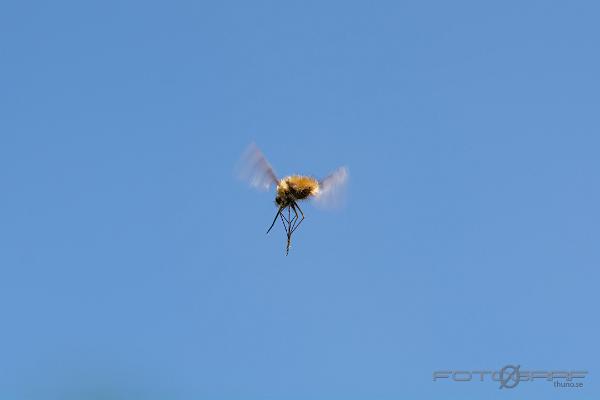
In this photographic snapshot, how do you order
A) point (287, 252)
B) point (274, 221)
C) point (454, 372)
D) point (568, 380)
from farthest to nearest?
point (568, 380) → point (454, 372) → point (274, 221) → point (287, 252)

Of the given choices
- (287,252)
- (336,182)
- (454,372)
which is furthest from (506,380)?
(287,252)

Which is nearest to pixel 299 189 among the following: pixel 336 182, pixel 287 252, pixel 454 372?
pixel 336 182

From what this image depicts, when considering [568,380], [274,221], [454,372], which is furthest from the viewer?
[568,380]

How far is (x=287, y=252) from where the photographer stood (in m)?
16.5

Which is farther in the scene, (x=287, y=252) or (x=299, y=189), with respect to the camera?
(x=299, y=189)

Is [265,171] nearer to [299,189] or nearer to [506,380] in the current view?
[299,189]

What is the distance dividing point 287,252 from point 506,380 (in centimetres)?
1368

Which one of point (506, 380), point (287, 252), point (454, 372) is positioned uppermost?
point (506, 380)

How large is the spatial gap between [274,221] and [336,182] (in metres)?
1.98

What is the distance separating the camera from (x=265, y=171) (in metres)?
20.1

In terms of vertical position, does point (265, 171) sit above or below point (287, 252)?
above

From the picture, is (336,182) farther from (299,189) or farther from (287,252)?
(287,252)

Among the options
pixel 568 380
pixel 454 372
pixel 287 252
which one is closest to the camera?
pixel 287 252

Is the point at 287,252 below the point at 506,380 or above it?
below
